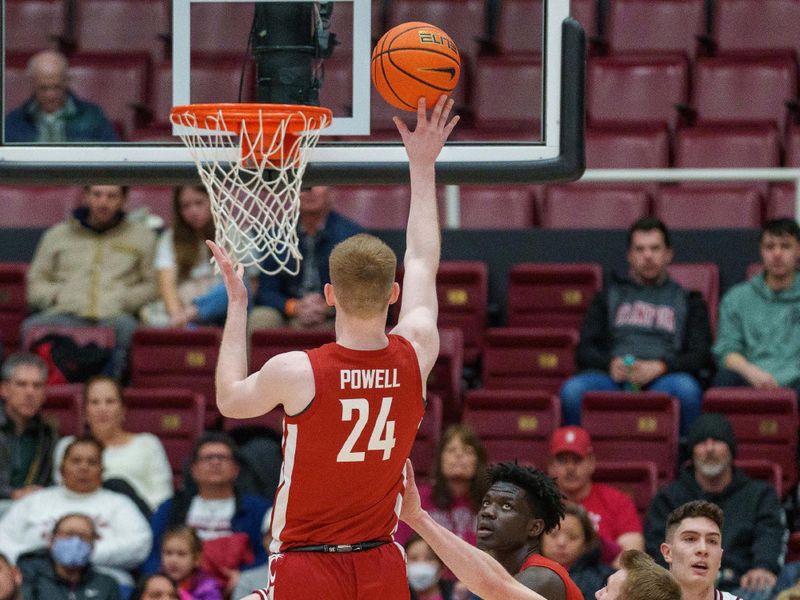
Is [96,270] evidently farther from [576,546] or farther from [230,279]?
[230,279]

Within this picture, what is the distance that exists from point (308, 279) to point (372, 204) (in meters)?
1.06

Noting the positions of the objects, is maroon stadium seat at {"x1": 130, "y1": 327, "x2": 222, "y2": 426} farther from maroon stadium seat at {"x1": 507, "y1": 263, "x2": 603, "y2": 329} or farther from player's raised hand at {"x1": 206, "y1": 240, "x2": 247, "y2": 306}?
player's raised hand at {"x1": 206, "y1": 240, "x2": 247, "y2": 306}

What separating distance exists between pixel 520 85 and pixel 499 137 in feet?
2.07

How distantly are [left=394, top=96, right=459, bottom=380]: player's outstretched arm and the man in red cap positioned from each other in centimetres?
339

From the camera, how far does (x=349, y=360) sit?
15.0ft

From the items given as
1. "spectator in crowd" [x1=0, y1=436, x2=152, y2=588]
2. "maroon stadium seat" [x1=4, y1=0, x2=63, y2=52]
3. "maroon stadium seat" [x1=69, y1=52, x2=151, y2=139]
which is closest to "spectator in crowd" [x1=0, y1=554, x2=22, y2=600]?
"spectator in crowd" [x1=0, y1=436, x2=152, y2=588]

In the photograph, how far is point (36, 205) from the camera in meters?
10.7

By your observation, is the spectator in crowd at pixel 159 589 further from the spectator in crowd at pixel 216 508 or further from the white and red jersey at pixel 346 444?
the white and red jersey at pixel 346 444

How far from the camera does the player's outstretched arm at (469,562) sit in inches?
191

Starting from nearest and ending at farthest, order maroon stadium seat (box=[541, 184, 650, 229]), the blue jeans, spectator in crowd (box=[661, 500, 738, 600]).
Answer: spectator in crowd (box=[661, 500, 738, 600])
the blue jeans
maroon stadium seat (box=[541, 184, 650, 229])

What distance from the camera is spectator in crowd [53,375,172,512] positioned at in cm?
875

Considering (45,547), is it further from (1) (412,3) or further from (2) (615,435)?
(1) (412,3)

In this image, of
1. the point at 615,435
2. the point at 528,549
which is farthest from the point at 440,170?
the point at 615,435

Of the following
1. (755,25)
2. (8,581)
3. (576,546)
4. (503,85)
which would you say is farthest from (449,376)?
(755,25)
